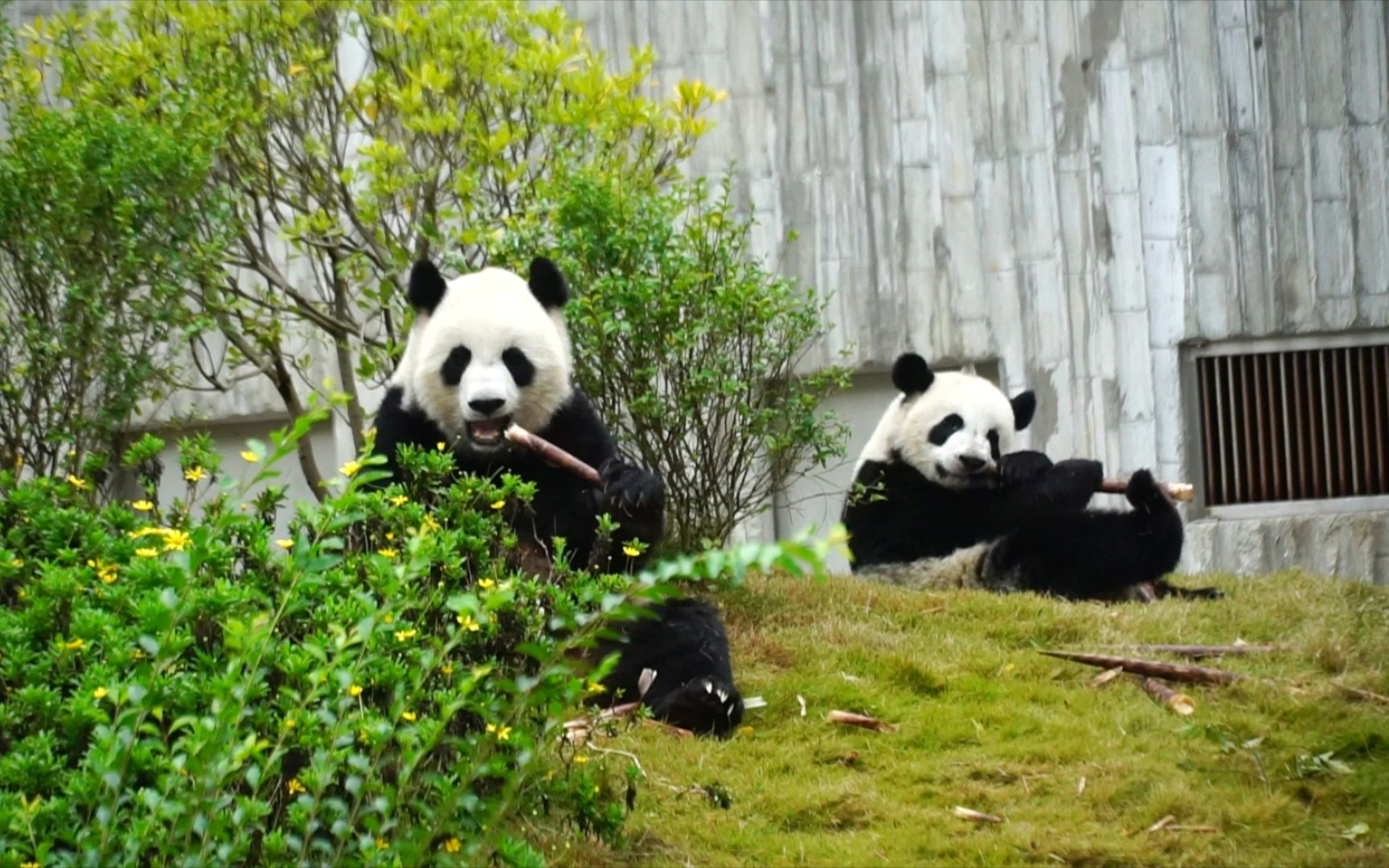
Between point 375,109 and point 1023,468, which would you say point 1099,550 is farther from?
point 375,109

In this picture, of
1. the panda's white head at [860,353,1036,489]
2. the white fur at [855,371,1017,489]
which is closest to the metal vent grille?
the panda's white head at [860,353,1036,489]

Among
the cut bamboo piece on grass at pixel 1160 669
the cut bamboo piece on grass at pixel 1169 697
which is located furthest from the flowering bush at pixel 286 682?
the cut bamboo piece on grass at pixel 1160 669

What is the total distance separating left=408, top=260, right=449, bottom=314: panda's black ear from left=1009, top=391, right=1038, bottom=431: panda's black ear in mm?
3707

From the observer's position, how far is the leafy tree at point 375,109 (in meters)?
7.99

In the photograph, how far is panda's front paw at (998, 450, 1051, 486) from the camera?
7.67m

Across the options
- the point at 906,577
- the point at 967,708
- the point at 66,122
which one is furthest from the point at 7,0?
the point at 967,708

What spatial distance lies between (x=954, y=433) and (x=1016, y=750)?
10.7ft

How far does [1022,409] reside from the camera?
852 cm

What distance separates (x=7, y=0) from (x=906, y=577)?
5.88 metres

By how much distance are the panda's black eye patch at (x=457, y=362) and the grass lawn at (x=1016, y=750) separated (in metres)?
1.56

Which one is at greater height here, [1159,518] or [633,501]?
[633,501]

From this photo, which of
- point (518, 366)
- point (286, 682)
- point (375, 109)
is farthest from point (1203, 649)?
point (375, 109)

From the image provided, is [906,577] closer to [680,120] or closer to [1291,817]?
[680,120]

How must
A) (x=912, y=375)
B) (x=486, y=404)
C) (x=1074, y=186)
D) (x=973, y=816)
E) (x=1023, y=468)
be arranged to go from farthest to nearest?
(x=1074, y=186)
(x=912, y=375)
(x=1023, y=468)
(x=486, y=404)
(x=973, y=816)
